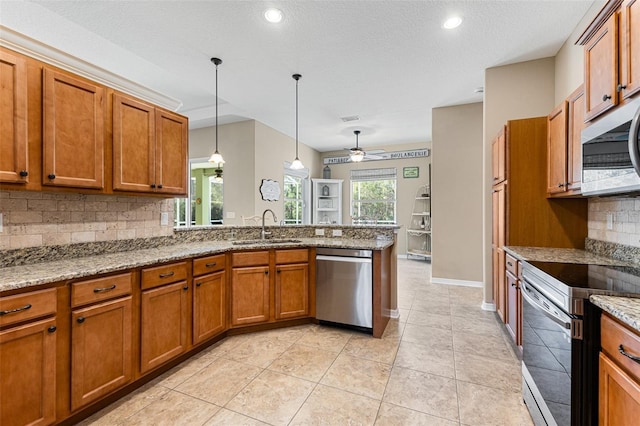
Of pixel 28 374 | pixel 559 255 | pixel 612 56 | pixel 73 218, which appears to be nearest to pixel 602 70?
pixel 612 56

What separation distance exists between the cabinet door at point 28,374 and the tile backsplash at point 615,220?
12.2 feet

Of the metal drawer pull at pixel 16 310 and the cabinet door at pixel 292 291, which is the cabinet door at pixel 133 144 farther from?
the cabinet door at pixel 292 291

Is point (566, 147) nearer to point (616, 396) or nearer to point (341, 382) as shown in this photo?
point (616, 396)

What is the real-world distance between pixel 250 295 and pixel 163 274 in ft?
3.13

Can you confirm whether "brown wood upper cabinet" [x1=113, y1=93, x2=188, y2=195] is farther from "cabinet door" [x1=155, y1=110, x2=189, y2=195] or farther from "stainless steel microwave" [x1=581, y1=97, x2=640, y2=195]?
"stainless steel microwave" [x1=581, y1=97, x2=640, y2=195]

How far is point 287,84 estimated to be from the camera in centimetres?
389

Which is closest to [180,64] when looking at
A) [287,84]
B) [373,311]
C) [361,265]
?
[287,84]

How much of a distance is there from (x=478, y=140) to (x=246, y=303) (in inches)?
173

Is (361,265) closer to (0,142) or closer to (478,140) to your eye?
(0,142)

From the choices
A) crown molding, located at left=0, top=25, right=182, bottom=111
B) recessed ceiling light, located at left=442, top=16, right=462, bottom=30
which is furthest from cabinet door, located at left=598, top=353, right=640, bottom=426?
crown molding, located at left=0, top=25, right=182, bottom=111

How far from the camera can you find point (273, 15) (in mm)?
2480

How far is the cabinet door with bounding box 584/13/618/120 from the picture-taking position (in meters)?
1.57

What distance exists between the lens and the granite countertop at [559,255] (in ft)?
6.53

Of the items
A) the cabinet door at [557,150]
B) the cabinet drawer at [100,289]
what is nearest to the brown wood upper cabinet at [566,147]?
the cabinet door at [557,150]
